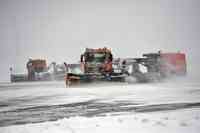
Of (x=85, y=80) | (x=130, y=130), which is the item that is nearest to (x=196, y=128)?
(x=130, y=130)

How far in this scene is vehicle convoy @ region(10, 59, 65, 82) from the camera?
1382 inches

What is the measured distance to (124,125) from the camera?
6.53 metres

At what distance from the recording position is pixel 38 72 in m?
37.0

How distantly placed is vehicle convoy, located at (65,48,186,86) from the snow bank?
39.6 feet

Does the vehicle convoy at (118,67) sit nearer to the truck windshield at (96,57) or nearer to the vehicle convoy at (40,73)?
Result: the truck windshield at (96,57)

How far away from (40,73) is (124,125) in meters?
30.8

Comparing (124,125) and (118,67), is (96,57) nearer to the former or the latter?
(118,67)

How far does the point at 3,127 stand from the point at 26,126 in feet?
1.98

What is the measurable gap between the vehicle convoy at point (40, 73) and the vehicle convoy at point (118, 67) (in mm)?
12190

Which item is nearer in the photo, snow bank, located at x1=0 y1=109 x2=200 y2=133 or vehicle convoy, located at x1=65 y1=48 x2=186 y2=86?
snow bank, located at x1=0 y1=109 x2=200 y2=133

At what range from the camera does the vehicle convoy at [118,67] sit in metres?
19.9

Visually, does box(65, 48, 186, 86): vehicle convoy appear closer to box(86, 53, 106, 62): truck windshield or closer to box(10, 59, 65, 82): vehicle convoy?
box(86, 53, 106, 62): truck windshield

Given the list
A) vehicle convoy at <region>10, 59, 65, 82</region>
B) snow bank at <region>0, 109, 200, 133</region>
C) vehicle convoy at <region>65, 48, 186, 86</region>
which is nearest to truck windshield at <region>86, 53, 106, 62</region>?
vehicle convoy at <region>65, 48, 186, 86</region>

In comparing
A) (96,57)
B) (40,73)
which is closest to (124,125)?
(96,57)
